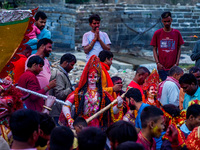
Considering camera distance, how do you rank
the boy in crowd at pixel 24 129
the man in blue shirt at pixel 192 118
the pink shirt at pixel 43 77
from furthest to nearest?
the pink shirt at pixel 43 77 < the man in blue shirt at pixel 192 118 < the boy in crowd at pixel 24 129

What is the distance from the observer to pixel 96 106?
16.4ft

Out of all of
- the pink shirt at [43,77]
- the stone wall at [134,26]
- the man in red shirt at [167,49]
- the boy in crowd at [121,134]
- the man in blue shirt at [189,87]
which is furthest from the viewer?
the stone wall at [134,26]

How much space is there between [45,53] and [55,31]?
7387mm

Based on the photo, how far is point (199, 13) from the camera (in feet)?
58.4

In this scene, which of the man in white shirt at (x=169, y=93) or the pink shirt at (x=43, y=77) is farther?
the man in white shirt at (x=169, y=93)

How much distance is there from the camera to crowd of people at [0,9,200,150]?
3.16 metres

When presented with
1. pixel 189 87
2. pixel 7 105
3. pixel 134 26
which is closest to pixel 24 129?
pixel 7 105

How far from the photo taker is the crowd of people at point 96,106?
316 centimetres

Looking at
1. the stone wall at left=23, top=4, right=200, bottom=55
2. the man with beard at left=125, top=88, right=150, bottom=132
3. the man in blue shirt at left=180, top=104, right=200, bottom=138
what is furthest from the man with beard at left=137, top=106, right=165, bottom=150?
the stone wall at left=23, top=4, right=200, bottom=55

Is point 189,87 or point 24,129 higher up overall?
Result: point 24,129

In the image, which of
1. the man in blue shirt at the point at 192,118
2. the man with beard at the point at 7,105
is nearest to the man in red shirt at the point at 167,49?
the man in blue shirt at the point at 192,118

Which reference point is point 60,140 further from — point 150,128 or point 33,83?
point 33,83

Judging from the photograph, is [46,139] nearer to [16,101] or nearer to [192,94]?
[16,101]

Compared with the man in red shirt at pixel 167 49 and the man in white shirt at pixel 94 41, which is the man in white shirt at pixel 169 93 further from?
the man in white shirt at pixel 94 41
